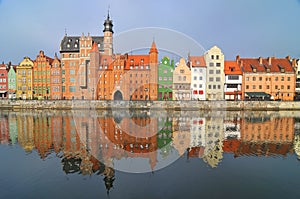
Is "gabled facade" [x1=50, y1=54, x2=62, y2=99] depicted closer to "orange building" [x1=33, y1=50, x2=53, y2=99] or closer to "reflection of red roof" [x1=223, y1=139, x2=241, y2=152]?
"orange building" [x1=33, y1=50, x2=53, y2=99]

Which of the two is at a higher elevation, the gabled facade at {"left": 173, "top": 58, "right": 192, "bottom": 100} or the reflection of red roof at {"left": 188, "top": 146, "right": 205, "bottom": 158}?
the gabled facade at {"left": 173, "top": 58, "right": 192, "bottom": 100}

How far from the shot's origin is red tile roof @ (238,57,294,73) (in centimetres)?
5394

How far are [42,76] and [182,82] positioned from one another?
43011 millimetres

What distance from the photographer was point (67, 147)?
53.9 feet

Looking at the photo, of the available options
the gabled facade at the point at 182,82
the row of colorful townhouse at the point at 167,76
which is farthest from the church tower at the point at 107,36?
the gabled facade at the point at 182,82

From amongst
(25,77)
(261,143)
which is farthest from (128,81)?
(261,143)

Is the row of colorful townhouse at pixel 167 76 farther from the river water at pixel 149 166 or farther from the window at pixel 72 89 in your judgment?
the river water at pixel 149 166

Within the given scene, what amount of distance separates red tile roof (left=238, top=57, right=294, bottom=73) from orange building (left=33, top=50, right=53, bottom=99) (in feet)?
190

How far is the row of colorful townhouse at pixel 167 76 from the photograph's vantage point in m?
53.5

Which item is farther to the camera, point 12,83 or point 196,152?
point 12,83

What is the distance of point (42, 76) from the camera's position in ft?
197

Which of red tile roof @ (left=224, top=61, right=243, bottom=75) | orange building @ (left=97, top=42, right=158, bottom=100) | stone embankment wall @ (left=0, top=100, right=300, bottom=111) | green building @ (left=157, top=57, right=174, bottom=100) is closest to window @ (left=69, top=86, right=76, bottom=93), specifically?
stone embankment wall @ (left=0, top=100, right=300, bottom=111)

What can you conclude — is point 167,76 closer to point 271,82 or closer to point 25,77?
point 271,82

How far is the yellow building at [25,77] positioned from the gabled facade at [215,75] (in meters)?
54.5
